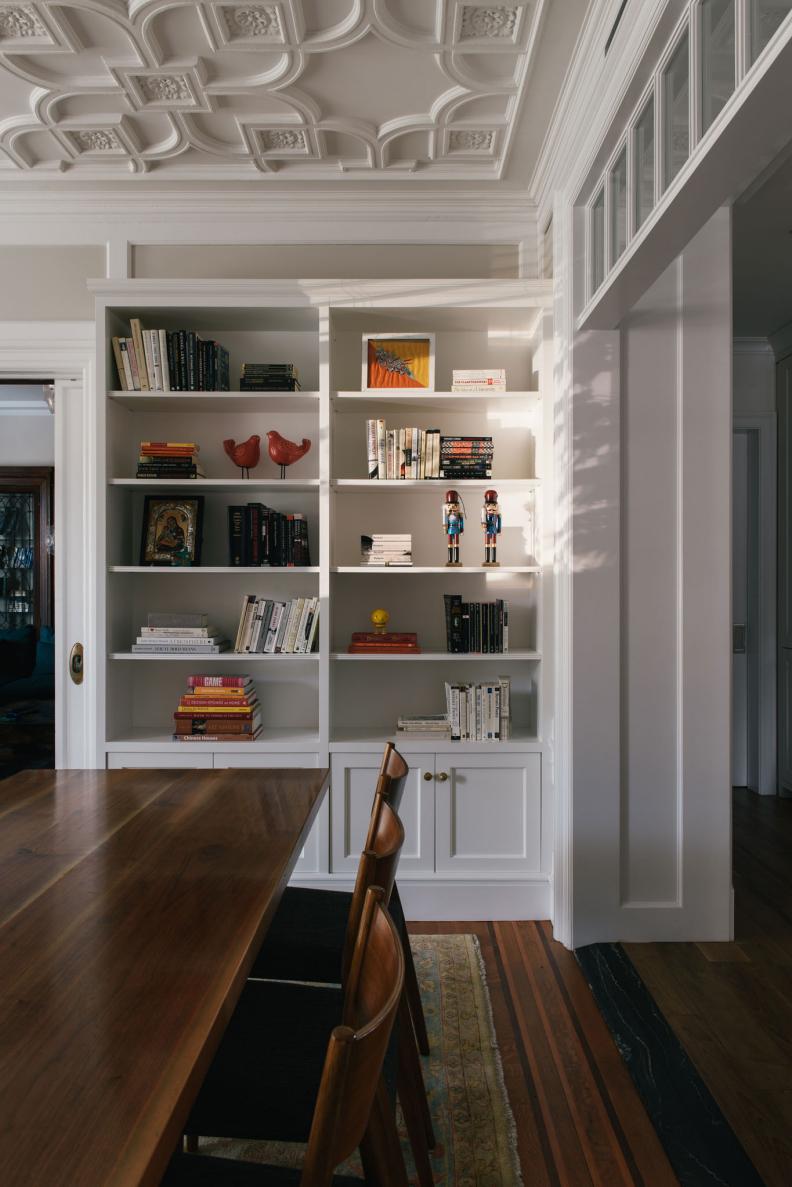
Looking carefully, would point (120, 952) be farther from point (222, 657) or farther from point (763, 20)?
point (222, 657)

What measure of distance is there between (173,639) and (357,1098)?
2.66m

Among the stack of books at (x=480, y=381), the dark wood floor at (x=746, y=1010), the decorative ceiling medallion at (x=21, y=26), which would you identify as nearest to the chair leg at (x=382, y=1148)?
the dark wood floor at (x=746, y=1010)

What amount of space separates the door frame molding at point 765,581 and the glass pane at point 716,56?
11.9ft

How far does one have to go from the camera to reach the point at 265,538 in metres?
3.29

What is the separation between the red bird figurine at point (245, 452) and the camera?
3.30m

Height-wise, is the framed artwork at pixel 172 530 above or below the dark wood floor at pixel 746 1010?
above

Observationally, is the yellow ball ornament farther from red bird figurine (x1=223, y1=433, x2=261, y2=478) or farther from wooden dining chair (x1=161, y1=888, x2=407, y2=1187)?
wooden dining chair (x1=161, y1=888, x2=407, y2=1187)

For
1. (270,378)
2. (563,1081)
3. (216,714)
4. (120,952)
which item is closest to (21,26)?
(270,378)

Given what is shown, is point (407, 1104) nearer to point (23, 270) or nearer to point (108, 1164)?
point (108, 1164)

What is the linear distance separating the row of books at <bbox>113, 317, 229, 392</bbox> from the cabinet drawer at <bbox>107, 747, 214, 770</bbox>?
1.47 meters

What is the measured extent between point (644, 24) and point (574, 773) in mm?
2176

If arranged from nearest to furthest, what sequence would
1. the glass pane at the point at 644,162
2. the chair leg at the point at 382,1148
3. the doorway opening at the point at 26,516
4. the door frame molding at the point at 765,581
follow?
the chair leg at the point at 382,1148 < the glass pane at the point at 644,162 < the door frame molding at the point at 765,581 < the doorway opening at the point at 26,516

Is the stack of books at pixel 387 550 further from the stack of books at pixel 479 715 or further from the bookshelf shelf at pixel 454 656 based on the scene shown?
the stack of books at pixel 479 715

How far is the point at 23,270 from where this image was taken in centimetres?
348
